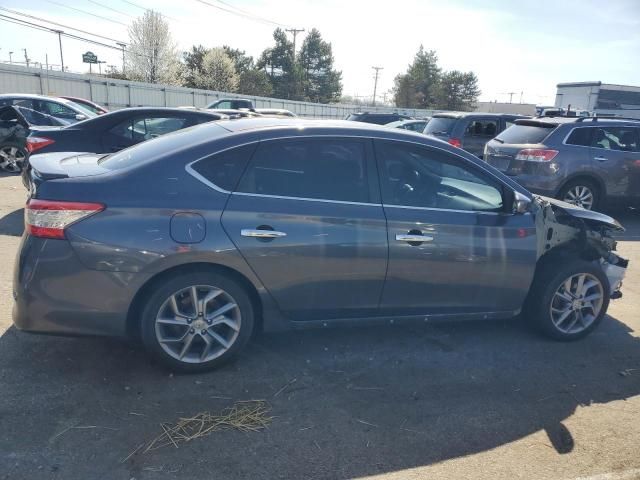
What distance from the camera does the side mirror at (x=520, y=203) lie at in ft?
12.8

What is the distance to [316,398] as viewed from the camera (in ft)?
10.8

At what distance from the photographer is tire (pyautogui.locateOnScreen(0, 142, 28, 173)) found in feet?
33.8

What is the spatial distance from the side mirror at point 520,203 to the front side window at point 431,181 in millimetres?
101

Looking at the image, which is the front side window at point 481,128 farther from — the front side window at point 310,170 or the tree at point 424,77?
the tree at point 424,77

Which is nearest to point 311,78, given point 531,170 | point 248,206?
point 531,170

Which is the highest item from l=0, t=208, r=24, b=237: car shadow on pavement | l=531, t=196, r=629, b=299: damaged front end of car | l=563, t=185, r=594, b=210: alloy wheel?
l=531, t=196, r=629, b=299: damaged front end of car

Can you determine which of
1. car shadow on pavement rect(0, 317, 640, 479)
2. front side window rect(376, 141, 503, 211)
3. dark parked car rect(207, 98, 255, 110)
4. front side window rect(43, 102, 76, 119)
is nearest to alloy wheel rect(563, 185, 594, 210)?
car shadow on pavement rect(0, 317, 640, 479)

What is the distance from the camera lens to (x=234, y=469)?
8.55ft

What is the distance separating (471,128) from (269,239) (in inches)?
396

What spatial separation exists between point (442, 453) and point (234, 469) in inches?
44.6

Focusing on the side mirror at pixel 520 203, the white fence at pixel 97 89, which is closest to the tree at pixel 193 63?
the white fence at pixel 97 89

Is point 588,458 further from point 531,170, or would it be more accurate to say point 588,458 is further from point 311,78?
point 311,78

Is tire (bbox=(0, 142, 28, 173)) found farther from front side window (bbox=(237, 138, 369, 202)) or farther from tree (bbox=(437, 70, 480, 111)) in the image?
tree (bbox=(437, 70, 480, 111))

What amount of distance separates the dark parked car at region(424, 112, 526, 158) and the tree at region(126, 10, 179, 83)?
49989 mm
